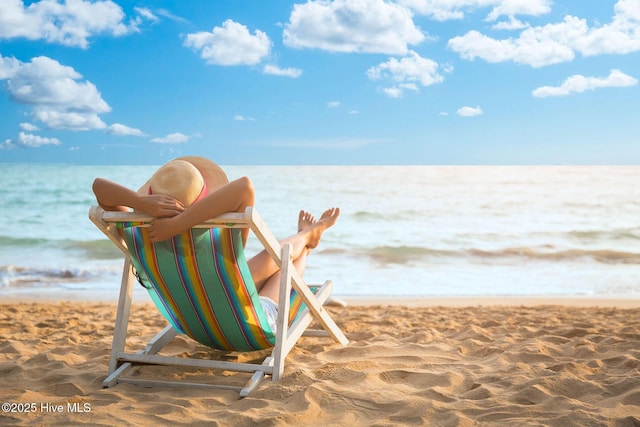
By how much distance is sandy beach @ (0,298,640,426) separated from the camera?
250 cm

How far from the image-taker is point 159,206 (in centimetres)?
263

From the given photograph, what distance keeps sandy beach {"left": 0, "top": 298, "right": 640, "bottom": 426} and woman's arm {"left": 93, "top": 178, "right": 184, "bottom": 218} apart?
82cm

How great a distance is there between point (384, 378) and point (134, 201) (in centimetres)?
145

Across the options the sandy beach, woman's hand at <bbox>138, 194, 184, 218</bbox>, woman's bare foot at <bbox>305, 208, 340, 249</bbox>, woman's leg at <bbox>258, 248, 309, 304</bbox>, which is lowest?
the sandy beach

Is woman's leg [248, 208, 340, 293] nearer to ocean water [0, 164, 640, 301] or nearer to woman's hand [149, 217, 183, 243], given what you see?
woman's hand [149, 217, 183, 243]

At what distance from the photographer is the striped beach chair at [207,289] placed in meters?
2.69

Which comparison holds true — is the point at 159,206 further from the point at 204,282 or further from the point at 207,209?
the point at 204,282

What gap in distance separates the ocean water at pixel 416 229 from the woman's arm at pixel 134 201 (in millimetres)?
4445

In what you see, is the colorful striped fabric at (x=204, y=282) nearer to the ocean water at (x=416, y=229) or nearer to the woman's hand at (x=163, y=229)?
the woman's hand at (x=163, y=229)

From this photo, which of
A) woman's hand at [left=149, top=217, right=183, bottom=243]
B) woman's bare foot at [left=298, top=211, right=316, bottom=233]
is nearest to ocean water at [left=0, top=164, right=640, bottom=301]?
woman's bare foot at [left=298, top=211, right=316, bottom=233]

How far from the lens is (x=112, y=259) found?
1011 cm

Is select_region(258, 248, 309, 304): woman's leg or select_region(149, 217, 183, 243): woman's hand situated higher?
select_region(149, 217, 183, 243): woman's hand

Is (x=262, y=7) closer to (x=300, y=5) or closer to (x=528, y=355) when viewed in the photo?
(x=300, y=5)

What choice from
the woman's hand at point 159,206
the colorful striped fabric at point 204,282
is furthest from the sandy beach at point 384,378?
the woman's hand at point 159,206
